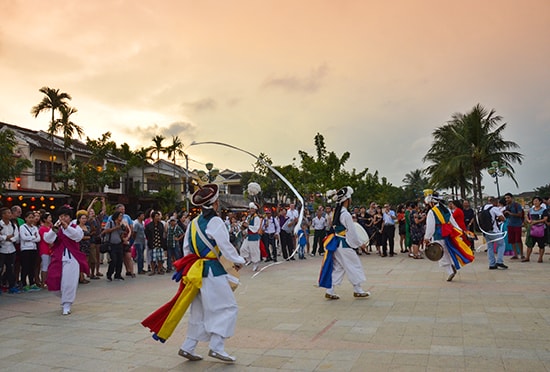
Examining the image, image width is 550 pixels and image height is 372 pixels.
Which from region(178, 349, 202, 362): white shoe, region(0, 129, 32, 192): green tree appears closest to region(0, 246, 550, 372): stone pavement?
region(178, 349, 202, 362): white shoe

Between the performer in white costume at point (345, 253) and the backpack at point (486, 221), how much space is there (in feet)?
17.3

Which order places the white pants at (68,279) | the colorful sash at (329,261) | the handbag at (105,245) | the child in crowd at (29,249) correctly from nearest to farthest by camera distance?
the white pants at (68,279) < the colorful sash at (329,261) < the child in crowd at (29,249) < the handbag at (105,245)

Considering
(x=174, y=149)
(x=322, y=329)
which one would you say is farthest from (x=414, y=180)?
(x=322, y=329)

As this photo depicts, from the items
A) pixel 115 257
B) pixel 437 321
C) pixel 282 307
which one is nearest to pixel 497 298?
pixel 437 321

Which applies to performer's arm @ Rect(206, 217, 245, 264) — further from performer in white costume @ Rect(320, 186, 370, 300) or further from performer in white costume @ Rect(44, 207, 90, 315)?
performer in white costume @ Rect(44, 207, 90, 315)

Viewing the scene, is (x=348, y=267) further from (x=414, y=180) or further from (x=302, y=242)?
(x=414, y=180)

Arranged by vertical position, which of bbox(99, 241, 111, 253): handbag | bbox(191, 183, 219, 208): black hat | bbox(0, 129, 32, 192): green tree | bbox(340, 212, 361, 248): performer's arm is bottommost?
Result: bbox(99, 241, 111, 253): handbag

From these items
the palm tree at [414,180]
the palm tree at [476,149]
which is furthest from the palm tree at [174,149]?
the palm tree at [414,180]

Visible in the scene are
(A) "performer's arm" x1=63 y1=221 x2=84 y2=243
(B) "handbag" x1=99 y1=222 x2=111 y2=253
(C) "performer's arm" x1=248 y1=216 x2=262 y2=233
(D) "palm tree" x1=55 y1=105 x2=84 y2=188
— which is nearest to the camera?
(A) "performer's arm" x1=63 y1=221 x2=84 y2=243

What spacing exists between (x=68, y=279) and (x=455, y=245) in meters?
7.40

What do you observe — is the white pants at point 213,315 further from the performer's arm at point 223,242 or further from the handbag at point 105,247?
the handbag at point 105,247

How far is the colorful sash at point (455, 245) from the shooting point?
9227mm

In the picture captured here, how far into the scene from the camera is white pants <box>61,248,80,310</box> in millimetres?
7534

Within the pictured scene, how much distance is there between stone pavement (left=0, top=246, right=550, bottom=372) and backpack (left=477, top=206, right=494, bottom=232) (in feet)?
6.19
